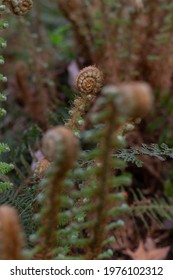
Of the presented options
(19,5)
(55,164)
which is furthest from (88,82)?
(55,164)

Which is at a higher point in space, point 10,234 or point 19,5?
point 19,5

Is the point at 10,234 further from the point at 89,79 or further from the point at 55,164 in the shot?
the point at 89,79

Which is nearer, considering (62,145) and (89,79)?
(62,145)

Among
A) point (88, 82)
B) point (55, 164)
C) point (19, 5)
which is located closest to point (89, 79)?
point (88, 82)

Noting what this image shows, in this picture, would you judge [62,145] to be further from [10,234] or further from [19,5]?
[19,5]

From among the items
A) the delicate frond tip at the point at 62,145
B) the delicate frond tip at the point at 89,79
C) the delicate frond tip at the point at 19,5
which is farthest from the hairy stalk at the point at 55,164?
the delicate frond tip at the point at 19,5

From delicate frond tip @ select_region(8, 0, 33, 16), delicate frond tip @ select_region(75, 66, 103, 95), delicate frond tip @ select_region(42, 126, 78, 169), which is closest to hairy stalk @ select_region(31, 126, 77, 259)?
delicate frond tip @ select_region(42, 126, 78, 169)
